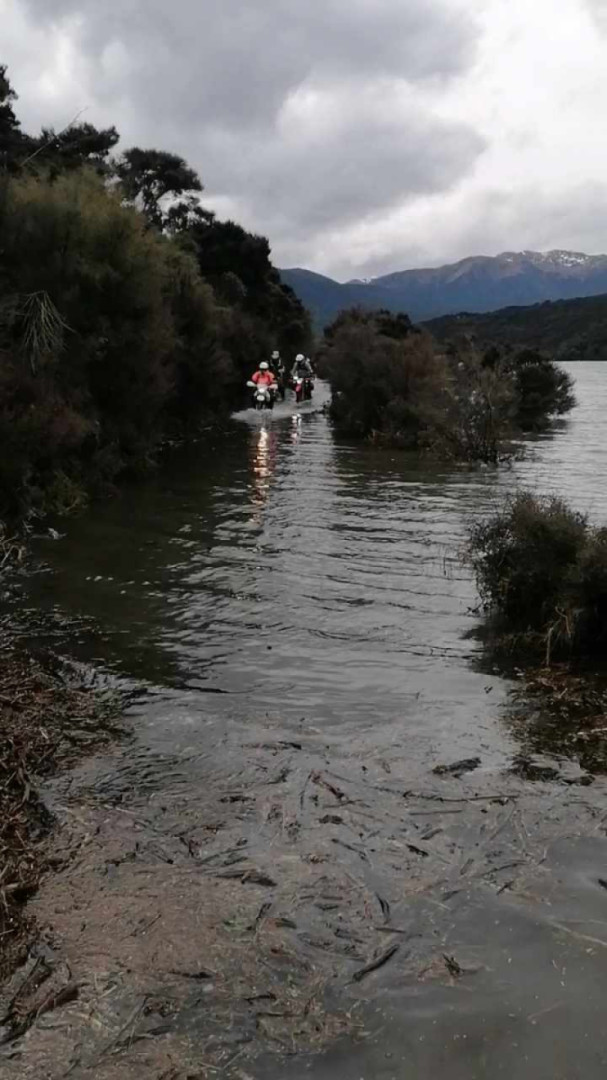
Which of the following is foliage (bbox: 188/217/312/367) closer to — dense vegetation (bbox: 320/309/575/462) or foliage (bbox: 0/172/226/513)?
A: dense vegetation (bbox: 320/309/575/462)

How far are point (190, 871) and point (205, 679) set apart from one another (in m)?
3.19

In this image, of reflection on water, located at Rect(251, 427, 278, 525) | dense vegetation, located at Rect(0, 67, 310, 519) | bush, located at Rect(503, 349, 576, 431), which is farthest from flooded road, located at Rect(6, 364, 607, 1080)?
bush, located at Rect(503, 349, 576, 431)

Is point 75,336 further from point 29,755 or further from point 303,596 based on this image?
point 29,755

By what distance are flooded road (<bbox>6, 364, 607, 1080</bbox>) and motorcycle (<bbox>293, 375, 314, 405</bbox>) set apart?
36297 mm

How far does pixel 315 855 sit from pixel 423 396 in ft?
85.0

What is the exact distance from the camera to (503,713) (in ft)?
24.1

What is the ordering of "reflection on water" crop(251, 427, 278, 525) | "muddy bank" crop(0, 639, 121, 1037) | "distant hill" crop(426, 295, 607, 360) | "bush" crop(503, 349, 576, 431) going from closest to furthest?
Answer: 1. "muddy bank" crop(0, 639, 121, 1037)
2. "reflection on water" crop(251, 427, 278, 525)
3. "bush" crop(503, 349, 576, 431)
4. "distant hill" crop(426, 295, 607, 360)

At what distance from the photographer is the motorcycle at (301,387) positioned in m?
46.5

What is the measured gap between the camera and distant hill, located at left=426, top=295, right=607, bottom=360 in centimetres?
12481

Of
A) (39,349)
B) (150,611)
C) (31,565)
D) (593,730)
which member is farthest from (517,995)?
(39,349)

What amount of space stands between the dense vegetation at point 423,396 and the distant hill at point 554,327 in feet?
275

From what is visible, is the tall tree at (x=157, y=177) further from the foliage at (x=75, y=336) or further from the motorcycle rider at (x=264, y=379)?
the foliage at (x=75, y=336)

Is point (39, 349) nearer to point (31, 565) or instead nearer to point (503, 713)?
point (31, 565)

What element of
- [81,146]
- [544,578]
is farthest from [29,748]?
[81,146]
